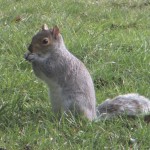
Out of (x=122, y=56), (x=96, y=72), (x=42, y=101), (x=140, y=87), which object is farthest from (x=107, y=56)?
(x=42, y=101)

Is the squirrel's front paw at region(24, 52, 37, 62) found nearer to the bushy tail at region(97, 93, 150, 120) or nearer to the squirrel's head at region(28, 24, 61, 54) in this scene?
the squirrel's head at region(28, 24, 61, 54)

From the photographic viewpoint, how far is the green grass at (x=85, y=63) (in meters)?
3.31

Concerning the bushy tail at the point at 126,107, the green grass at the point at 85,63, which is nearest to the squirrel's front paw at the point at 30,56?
the green grass at the point at 85,63

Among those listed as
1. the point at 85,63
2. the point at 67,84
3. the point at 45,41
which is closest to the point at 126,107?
the point at 67,84

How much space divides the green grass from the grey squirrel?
8 cm

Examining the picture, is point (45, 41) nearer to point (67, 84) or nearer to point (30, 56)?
point (30, 56)

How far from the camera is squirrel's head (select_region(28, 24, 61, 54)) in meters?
3.61

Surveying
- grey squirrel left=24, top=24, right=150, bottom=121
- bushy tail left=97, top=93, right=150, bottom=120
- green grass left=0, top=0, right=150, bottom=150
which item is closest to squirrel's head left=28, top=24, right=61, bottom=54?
Result: grey squirrel left=24, top=24, right=150, bottom=121

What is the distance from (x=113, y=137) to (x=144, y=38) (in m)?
2.25

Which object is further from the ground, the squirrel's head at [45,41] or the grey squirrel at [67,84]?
the squirrel's head at [45,41]

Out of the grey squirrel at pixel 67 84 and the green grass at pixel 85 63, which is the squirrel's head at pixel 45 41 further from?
Result: the green grass at pixel 85 63

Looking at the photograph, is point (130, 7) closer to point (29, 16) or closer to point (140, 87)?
point (29, 16)

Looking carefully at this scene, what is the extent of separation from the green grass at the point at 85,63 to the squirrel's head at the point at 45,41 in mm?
393

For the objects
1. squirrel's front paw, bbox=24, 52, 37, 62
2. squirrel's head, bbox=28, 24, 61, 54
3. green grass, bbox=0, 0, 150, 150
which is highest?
squirrel's head, bbox=28, 24, 61, 54
